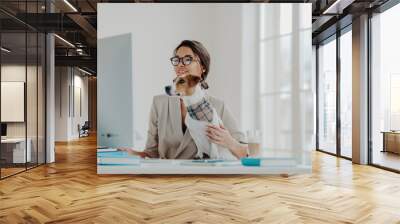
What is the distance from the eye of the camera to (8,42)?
6.34m

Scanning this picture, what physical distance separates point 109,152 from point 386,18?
592cm

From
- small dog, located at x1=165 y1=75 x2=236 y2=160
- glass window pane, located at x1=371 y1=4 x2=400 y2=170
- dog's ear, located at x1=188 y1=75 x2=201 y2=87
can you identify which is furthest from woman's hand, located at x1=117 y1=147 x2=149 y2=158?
glass window pane, located at x1=371 y1=4 x2=400 y2=170

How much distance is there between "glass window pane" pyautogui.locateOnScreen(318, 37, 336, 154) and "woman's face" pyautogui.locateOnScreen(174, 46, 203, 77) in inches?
192

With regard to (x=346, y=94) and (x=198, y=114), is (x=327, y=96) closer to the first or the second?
(x=346, y=94)

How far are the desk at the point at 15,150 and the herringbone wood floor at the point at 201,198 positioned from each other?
409mm

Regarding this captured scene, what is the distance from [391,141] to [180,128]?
4.25 m

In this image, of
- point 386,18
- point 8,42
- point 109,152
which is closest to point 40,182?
point 109,152

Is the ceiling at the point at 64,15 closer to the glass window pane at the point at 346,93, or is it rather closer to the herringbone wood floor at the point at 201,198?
the glass window pane at the point at 346,93

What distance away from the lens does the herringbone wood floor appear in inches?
154

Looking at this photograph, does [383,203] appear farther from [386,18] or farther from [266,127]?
[386,18]

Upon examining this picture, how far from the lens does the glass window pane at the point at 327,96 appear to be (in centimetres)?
978

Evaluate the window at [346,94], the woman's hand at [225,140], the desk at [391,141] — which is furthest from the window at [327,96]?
the woman's hand at [225,140]

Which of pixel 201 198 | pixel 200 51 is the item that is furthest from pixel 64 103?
pixel 201 198

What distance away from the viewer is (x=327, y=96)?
10305mm
